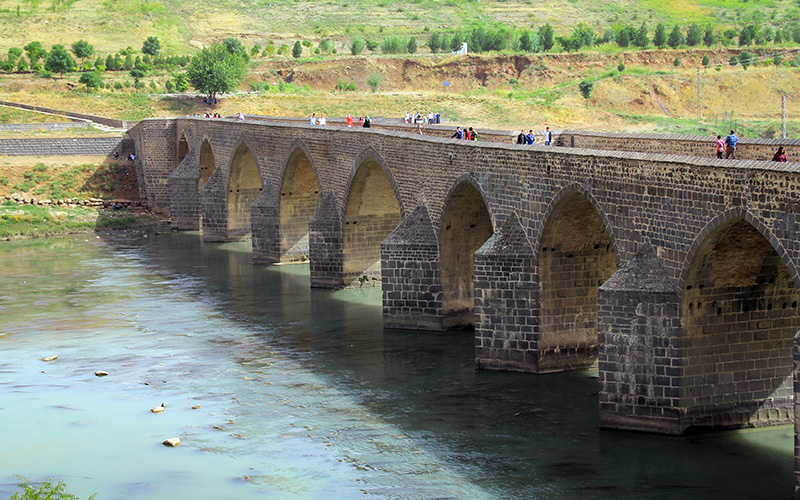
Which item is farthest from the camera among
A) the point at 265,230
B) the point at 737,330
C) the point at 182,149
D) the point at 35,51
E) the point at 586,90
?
the point at 35,51

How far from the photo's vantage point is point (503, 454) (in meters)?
17.9

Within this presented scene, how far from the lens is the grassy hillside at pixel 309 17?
86250 mm

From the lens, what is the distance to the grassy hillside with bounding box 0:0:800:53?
3396 inches

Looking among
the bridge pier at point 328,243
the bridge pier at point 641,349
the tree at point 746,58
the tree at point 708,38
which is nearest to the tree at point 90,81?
the bridge pier at point 328,243

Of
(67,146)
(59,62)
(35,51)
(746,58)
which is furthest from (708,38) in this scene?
(67,146)

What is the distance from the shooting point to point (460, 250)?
26.5 m

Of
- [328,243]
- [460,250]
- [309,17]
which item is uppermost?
[309,17]

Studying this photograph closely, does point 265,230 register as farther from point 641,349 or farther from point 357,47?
point 357,47

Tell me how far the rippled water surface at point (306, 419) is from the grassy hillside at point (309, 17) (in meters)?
59.1

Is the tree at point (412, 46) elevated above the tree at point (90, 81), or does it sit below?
above

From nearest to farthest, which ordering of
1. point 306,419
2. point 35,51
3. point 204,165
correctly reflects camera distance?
point 306,419
point 204,165
point 35,51

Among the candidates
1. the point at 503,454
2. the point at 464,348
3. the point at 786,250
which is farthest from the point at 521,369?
the point at 786,250

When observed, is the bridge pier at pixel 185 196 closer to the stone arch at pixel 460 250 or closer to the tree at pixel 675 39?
the stone arch at pixel 460 250

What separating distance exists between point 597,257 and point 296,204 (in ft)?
56.5
